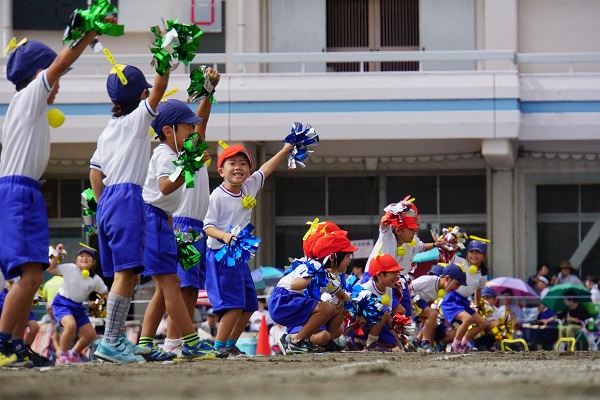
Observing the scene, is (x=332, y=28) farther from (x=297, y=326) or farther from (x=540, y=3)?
(x=297, y=326)

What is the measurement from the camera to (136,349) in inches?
325

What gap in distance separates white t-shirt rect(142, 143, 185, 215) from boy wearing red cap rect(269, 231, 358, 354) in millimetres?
2600

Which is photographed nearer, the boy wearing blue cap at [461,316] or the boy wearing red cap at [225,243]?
the boy wearing red cap at [225,243]

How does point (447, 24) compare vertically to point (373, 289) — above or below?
above

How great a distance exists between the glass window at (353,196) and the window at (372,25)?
98.0 inches

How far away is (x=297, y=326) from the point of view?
11.3 metres

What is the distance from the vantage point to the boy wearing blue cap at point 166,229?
8.48 metres

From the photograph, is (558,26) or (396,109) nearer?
(396,109)

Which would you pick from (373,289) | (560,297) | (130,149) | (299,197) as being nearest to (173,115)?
(130,149)

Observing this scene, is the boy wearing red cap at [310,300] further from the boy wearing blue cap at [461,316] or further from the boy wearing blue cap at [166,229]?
the boy wearing blue cap at [461,316]

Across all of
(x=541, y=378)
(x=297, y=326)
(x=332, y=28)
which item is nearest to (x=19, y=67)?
(x=541, y=378)

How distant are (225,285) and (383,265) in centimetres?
304

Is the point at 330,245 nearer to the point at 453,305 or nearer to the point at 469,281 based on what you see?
the point at 453,305

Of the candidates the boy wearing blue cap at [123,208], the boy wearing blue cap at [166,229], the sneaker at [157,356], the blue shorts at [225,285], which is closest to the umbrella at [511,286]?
the blue shorts at [225,285]
